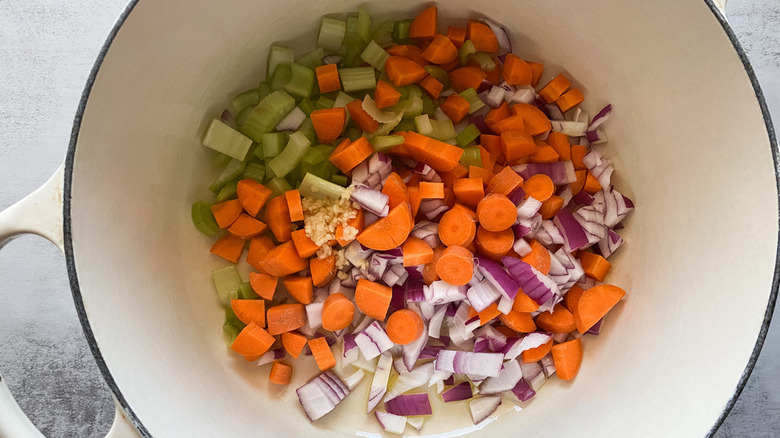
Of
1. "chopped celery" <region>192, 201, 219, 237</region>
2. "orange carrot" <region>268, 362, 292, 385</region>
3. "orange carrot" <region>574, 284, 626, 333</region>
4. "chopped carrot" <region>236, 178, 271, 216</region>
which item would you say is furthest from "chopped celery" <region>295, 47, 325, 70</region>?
"orange carrot" <region>574, 284, 626, 333</region>

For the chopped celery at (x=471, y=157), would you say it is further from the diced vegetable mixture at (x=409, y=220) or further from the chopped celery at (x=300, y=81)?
the chopped celery at (x=300, y=81)

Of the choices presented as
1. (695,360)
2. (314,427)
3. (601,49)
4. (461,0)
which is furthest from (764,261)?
(314,427)

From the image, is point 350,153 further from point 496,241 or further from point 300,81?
point 496,241

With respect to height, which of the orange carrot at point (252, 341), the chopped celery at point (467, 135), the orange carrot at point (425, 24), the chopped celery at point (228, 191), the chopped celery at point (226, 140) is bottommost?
the orange carrot at point (252, 341)

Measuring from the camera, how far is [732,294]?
1.25m

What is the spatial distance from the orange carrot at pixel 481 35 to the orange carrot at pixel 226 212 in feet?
2.64

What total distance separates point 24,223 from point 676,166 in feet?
5.08

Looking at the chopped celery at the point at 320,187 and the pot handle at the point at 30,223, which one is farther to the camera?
the chopped celery at the point at 320,187

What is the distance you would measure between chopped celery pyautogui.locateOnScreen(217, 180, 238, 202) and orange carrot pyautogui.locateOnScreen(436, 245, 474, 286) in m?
0.61

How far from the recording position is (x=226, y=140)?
144 cm

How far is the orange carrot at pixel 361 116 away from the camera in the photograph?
146 centimetres

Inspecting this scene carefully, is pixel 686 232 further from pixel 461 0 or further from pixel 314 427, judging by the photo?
pixel 314 427

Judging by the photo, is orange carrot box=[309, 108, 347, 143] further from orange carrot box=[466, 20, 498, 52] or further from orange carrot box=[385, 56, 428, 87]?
orange carrot box=[466, 20, 498, 52]

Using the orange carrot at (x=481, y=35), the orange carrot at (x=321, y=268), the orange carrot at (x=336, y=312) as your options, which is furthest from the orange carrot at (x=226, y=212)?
the orange carrot at (x=481, y=35)
